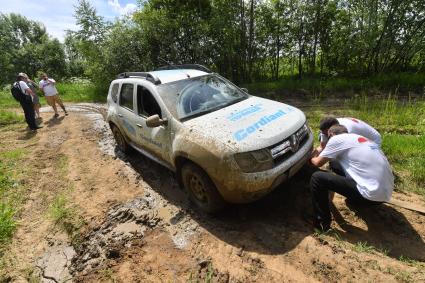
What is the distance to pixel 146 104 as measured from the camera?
4695 millimetres

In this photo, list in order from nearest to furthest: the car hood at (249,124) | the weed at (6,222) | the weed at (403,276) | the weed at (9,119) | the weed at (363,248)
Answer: the weed at (403,276) < the weed at (363,248) < the car hood at (249,124) < the weed at (6,222) < the weed at (9,119)

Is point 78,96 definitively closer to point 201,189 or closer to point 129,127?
point 129,127

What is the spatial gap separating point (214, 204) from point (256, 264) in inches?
→ 36.7

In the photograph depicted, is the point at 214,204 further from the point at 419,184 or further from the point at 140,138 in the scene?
the point at 419,184

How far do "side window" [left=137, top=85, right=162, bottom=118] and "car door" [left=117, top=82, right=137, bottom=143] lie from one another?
0.22 m

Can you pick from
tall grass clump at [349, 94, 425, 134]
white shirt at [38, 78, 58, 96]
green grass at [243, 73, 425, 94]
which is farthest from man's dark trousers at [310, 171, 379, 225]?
white shirt at [38, 78, 58, 96]

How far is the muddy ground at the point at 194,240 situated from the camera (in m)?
2.93

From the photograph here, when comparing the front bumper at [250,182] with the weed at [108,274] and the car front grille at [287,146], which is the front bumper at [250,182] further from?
the weed at [108,274]

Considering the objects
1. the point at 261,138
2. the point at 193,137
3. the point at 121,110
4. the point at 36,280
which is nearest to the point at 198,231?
the point at 193,137

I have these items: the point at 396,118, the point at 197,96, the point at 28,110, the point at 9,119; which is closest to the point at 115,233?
the point at 197,96

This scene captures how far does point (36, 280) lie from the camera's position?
3.42m

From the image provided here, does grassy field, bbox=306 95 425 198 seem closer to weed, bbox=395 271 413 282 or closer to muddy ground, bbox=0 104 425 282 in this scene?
muddy ground, bbox=0 104 425 282

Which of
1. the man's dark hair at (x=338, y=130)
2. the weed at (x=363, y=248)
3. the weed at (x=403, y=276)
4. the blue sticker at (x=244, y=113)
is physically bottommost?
the weed at (x=363, y=248)

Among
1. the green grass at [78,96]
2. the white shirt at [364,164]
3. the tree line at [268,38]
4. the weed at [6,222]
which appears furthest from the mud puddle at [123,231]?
the green grass at [78,96]
